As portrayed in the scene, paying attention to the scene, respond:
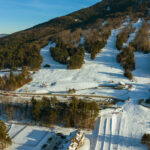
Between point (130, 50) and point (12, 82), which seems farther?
point (130, 50)

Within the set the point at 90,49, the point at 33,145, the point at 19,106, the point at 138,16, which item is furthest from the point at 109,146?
the point at 138,16

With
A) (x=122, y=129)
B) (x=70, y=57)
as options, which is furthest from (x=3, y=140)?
(x=70, y=57)

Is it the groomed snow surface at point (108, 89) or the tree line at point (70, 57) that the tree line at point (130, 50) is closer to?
the groomed snow surface at point (108, 89)

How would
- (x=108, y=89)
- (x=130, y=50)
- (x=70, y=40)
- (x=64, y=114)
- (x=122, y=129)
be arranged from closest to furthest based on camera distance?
1. (x=122, y=129)
2. (x=64, y=114)
3. (x=108, y=89)
4. (x=130, y=50)
5. (x=70, y=40)

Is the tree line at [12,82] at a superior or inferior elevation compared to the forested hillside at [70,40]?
inferior

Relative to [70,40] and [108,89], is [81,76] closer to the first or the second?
[108,89]

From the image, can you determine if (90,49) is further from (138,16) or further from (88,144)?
(138,16)

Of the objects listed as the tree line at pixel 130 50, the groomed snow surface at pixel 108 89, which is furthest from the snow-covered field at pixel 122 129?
the tree line at pixel 130 50

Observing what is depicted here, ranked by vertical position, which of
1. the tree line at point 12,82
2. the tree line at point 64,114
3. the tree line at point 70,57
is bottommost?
the tree line at point 64,114
